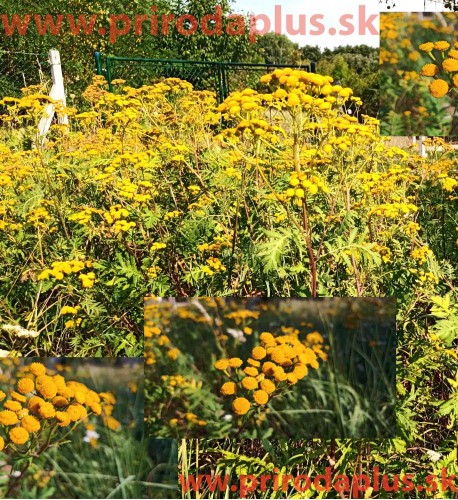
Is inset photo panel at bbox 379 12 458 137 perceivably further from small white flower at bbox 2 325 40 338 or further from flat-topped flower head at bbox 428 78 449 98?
small white flower at bbox 2 325 40 338

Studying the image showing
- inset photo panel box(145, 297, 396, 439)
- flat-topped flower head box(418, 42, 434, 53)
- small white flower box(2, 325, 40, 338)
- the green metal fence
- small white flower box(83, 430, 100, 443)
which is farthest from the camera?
the green metal fence

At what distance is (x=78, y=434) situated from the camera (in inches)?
82.6

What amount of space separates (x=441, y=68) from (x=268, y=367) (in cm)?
153

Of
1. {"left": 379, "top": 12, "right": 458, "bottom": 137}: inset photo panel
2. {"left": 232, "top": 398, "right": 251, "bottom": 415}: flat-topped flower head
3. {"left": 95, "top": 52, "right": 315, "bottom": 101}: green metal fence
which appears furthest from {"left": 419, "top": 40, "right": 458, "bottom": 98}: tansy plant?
{"left": 95, "top": 52, "right": 315, "bottom": 101}: green metal fence

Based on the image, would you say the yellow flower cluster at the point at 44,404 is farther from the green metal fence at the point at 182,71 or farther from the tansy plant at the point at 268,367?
the green metal fence at the point at 182,71

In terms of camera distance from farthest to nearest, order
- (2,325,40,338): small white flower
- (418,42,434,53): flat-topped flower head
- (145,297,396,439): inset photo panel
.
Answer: (2,325,40,338): small white flower < (418,42,434,53): flat-topped flower head < (145,297,396,439): inset photo panel

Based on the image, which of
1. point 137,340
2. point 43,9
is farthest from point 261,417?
point 43,9

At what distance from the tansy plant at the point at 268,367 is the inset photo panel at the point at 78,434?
28cm

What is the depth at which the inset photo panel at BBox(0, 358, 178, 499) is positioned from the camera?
1.99m

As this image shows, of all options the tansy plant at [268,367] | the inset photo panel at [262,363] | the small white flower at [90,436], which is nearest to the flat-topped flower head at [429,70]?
the inset photo panel at [262,363]

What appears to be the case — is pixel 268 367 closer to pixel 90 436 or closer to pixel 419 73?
pixel 90 436

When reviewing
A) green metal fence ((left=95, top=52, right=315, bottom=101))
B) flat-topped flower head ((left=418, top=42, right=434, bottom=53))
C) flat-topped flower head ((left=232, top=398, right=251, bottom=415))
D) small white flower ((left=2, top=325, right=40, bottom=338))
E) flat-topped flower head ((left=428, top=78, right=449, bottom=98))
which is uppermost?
green metal fence ((left=95, top=52, right=315, bottom=101))

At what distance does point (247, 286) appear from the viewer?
10.5 feet

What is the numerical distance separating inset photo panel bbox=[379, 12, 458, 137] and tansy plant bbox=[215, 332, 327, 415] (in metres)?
1.15
